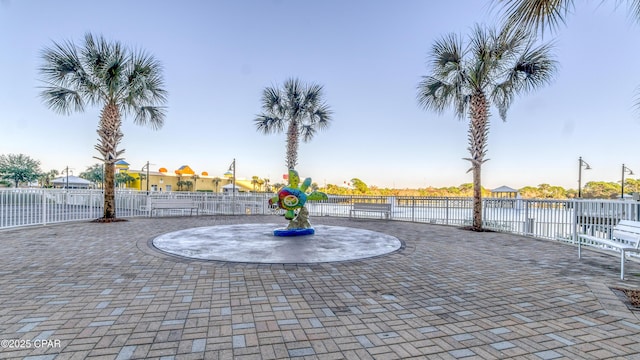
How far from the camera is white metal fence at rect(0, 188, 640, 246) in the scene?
283 inches

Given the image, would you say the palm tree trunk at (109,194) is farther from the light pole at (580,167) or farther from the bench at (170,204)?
the light pole at (580,167)

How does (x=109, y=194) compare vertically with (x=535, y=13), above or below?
below

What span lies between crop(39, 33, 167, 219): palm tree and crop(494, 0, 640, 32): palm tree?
10728 millimetres

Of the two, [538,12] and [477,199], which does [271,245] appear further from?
[477,199]

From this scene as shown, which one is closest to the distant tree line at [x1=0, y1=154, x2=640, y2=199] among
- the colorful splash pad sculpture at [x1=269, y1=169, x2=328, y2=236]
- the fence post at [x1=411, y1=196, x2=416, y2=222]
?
the fence post at [x1=411, y1=196, x2=416, y2=222]

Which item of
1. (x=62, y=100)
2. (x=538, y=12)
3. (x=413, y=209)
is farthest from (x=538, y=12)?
(x=62, y=100)

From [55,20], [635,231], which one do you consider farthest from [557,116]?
[55,20]

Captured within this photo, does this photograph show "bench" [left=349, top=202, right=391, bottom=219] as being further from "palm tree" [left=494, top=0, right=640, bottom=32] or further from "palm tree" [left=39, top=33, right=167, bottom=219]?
"palm tree" [left=494, top=0, right=640, bottom=32]

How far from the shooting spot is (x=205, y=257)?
514cm

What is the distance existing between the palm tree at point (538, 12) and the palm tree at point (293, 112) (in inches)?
483

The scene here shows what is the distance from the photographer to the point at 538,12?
2.67 meters

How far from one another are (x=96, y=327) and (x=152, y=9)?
12451 mm

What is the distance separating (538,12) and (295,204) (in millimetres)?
6084

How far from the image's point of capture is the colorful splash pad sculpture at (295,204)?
7667 millimetres
